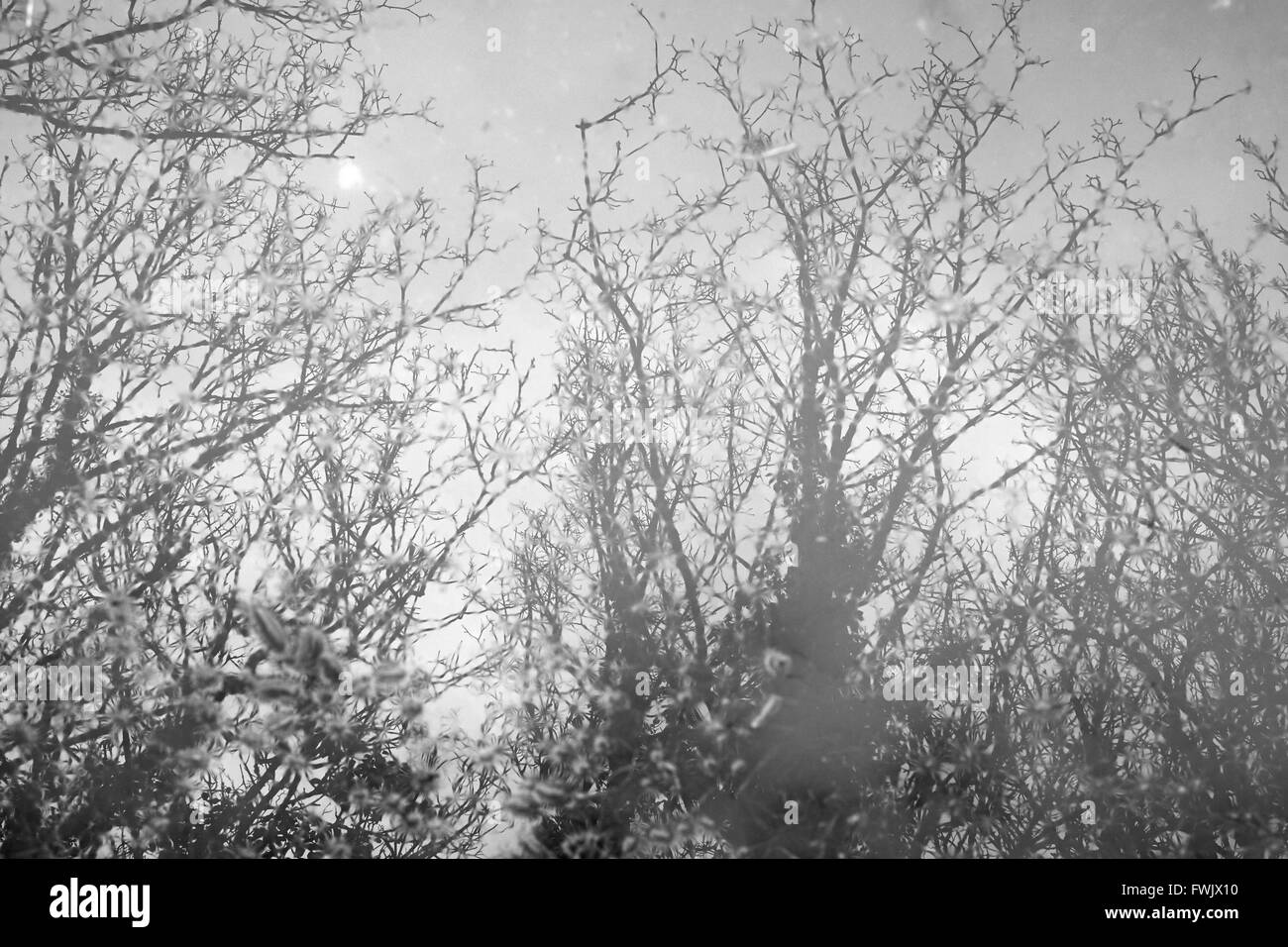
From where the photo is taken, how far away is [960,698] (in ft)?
25.2

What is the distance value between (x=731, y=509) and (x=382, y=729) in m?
4.17

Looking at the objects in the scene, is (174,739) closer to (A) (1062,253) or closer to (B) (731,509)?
(B) (731,509)

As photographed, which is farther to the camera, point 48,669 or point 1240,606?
point 1240,606

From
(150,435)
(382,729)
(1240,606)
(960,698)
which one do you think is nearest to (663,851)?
(382,729)

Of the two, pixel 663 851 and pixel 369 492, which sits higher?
pixel 369 492
